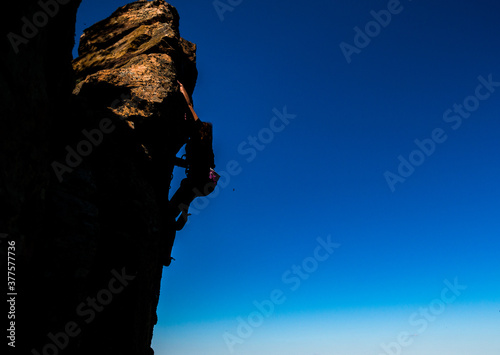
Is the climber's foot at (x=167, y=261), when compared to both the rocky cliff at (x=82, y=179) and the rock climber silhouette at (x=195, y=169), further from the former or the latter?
the rock climber silhouette at (x=195, y=169)

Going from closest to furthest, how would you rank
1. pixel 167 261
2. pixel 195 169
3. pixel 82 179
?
1. pixel 82 179
2. pixel 167 261
3. pixel 195 169

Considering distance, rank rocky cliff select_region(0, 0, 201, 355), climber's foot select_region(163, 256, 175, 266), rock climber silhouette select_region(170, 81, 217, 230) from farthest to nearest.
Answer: rock climber silhouette select_region(170, 81, 217, 230)
climber's foot select_region(163, 256, 175, 266)
rocky cliff select_region(0, 0, 201, 355)

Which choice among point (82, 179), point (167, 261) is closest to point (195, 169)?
point (167, 261)

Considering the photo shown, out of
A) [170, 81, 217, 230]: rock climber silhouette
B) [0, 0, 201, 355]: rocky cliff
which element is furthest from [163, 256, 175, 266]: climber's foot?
[170, 81, 217, 230]: rock climber silhouette

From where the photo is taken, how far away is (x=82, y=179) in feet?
30.3

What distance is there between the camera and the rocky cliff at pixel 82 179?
6.08m

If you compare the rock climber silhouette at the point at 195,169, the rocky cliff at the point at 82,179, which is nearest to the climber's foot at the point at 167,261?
the rocky cliff at the point at 82,179

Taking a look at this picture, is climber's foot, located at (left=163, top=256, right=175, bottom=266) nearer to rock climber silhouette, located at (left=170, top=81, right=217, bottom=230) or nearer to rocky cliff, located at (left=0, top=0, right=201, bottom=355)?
rocky cliff, located at (left=0, top=0, right=201, bottom=355)

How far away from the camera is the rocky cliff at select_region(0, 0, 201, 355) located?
6.08 m

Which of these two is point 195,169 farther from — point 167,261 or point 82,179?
point 82,179

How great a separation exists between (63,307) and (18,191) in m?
3.67

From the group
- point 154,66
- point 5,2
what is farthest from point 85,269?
point 154,66

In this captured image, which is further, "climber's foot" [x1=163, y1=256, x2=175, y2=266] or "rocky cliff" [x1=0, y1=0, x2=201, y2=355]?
"climber's foot" [x1=163, y1=256, x2=175, y2=266]

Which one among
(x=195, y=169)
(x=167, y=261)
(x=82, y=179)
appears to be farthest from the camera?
(x=195, y=169)
